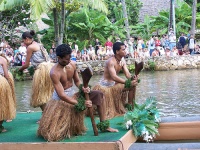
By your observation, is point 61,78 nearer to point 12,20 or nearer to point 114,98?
point 114,98

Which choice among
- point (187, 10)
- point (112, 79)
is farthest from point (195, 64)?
point (112, 79)

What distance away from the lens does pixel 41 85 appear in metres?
6.21

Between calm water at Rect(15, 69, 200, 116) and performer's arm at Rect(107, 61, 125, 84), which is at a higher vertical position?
performer's arm at Rect(107, 61, 125, 84)

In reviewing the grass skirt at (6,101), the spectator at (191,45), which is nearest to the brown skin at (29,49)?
the grass skirt at (6,101)

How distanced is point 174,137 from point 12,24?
1656 centimetres

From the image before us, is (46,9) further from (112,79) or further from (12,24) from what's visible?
(112,79)

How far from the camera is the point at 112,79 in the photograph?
6.33 metres

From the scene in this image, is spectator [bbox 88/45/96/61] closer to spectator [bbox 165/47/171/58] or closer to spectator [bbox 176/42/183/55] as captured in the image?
spectator [bbox 165/47/171/58]

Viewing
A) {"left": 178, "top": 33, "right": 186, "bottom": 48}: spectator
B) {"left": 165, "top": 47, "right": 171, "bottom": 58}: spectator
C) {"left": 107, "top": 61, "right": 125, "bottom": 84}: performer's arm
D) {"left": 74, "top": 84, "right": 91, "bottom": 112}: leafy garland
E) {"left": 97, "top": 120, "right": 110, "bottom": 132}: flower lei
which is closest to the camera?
{"left": 74, "top": 84, "right": 91, "bottom": 112}: leafy garland

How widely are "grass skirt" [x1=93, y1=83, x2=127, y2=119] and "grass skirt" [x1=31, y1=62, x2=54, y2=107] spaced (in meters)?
0.73

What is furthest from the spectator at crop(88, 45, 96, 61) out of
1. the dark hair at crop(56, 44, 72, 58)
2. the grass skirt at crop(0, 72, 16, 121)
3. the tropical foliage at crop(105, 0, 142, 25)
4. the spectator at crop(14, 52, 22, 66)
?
the dark hair at crop(56, 44, 72, 58)

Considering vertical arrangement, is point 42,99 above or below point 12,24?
below

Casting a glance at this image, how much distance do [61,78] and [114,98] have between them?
1.44 m

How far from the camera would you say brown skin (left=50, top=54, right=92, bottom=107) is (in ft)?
15.8
